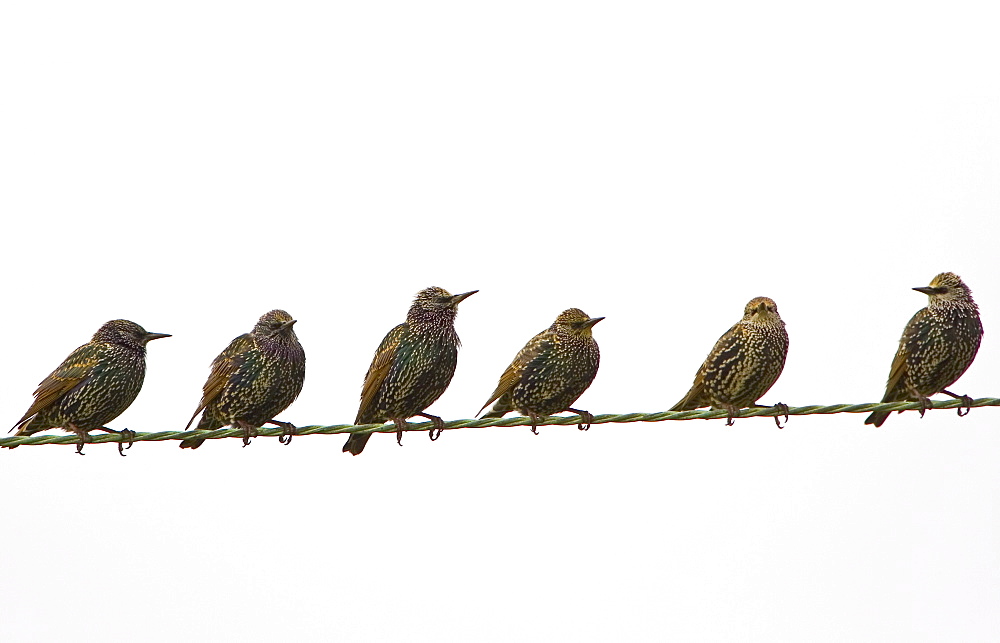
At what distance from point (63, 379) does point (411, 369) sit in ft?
7.08

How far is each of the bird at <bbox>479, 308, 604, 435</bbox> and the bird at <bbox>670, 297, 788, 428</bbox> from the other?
0.72 m

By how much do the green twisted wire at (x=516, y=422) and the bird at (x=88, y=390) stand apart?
0.49 meters

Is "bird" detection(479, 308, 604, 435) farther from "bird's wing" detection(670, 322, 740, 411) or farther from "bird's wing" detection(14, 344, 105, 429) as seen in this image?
"bird's wing" detection(14, 344, 105, 429)

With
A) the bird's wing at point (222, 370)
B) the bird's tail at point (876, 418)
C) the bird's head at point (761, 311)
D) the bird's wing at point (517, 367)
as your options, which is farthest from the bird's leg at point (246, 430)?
the bird's tail at point (876, 418)

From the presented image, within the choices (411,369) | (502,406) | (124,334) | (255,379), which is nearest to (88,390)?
(124,334)

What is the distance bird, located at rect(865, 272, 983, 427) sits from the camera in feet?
31.4

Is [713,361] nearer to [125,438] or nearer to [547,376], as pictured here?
[547,376]

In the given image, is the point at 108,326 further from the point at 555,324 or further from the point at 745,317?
the point at 745,317

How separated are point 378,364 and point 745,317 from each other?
239cm

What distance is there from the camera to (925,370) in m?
9.57

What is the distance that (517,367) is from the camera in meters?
9.87

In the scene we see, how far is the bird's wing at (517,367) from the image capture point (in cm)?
984

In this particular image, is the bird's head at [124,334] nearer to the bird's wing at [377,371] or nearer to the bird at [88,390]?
the bird at [88,390]

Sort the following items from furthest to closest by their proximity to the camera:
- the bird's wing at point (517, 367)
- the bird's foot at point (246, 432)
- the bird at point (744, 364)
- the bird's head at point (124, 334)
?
1. the bird's wing at point (517, 367)
2. the bird's head at point (124, 334)
3. the bird at point (744, 364)
4. the bird's foot at point (246, 432)
